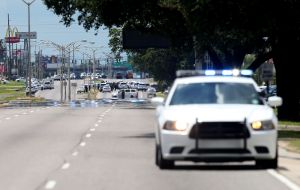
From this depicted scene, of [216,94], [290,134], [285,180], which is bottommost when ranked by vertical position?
[290,134]

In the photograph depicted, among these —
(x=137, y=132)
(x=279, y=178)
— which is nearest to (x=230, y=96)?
(x=279, y=178)

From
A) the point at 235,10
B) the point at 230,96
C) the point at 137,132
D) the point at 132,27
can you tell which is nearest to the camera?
the point at 230,96

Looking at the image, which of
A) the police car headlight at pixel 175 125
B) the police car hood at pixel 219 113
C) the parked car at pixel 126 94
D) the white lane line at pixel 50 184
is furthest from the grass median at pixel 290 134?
the parked car at pixel 126 94

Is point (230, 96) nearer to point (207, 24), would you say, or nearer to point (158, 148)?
point (158, 148)

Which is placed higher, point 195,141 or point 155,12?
point 155,12

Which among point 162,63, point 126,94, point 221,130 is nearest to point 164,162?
point 221,130

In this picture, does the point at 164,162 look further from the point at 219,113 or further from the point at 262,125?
the point at 262,125

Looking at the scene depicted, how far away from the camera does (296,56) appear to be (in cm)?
4044

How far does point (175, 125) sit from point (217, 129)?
0.68m

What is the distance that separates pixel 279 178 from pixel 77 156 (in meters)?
7.50

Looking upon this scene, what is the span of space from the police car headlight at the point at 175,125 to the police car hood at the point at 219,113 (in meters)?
0.07

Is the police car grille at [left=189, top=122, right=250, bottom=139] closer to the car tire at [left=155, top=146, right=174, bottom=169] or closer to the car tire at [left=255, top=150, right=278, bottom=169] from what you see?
the car tire at [left=255, top=150, right=278, bottom=169]

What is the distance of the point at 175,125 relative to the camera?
1159 centimetres

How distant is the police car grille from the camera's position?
11.2 m
